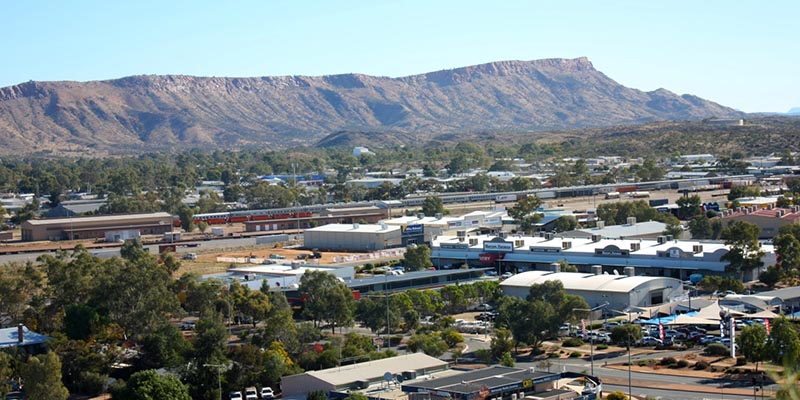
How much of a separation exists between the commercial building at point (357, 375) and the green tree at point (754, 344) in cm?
792

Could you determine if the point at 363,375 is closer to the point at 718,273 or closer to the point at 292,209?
the point at 718,273

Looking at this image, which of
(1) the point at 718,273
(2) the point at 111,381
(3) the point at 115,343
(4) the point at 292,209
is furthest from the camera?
(4) the point at 292,209

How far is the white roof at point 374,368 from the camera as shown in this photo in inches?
1063

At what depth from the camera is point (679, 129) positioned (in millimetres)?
164000

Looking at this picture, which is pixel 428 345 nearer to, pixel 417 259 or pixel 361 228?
pixel 417 259

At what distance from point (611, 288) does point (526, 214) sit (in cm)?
2819

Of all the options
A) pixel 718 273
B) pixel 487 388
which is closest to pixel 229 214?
pixel 718 273

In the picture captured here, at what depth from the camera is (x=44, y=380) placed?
2738cm

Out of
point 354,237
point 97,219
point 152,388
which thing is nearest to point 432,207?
point 354,237

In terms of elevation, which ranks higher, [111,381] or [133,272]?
[133,272]

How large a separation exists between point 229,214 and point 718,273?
46520mm

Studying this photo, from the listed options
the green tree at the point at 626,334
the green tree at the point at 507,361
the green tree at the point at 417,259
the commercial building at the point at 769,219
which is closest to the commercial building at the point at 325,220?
the green tree at the point at 417,259

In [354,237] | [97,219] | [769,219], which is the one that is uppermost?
[769,219]

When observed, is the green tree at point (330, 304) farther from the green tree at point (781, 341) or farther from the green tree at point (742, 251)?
the green tree at point (742, 251)
